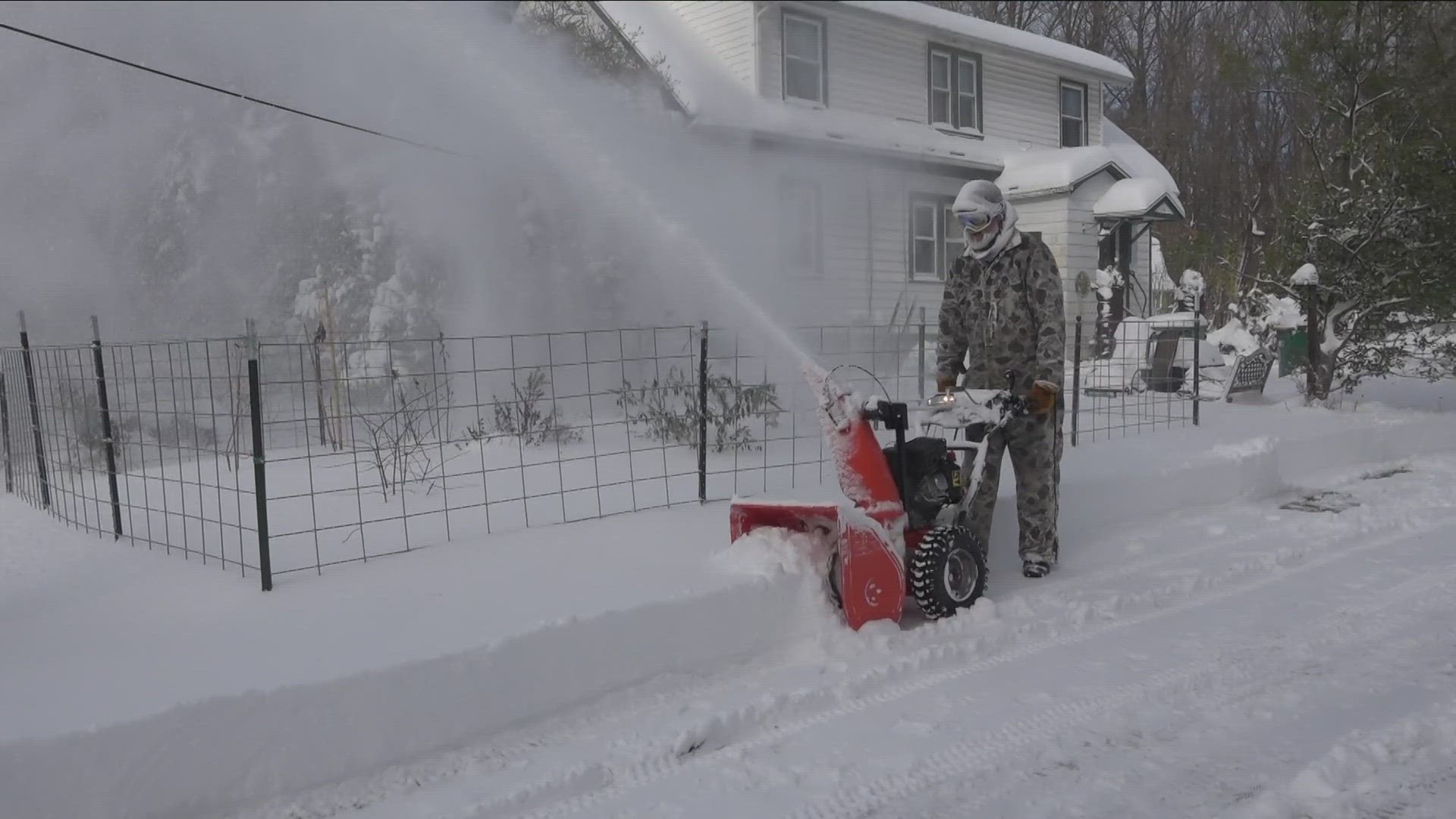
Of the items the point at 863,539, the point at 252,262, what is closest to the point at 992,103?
the point at 252,262

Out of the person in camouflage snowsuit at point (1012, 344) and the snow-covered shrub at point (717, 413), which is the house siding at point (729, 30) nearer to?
the snow-covered shrub at point (717, 413)

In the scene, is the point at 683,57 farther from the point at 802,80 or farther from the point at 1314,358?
the point at 1314,358

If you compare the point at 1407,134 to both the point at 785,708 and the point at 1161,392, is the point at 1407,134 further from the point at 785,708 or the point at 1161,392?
the point at 785,708

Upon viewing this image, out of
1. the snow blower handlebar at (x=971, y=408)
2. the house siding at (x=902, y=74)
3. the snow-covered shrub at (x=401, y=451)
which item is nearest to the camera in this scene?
the snow blower handlebar at (x=971, y=408)

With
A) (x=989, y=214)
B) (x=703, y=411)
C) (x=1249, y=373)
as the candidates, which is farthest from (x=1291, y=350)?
(x=703, y=411)

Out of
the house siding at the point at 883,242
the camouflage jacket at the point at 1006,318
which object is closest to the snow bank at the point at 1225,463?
the camouflage jacket at the point at 1006,318

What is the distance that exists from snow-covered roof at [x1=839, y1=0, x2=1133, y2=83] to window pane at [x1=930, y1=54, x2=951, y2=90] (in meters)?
0.54

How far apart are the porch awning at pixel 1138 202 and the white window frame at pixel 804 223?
5342 millimetres

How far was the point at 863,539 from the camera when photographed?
3.95 m

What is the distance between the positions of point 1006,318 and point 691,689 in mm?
2325

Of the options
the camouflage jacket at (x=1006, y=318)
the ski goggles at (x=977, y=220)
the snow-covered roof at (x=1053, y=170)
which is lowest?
the camouflage jacket at (x=1006, y=318)

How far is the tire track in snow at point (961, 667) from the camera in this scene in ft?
9.84

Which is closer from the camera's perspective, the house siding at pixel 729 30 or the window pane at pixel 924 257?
the house siding at pixel 729 30

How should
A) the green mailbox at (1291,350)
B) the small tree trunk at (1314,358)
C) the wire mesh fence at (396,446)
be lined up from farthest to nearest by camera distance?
the green mailbox at (1291,350) < the small tree trunk at (1314,358) < the wire mesh fence at (396,446)
